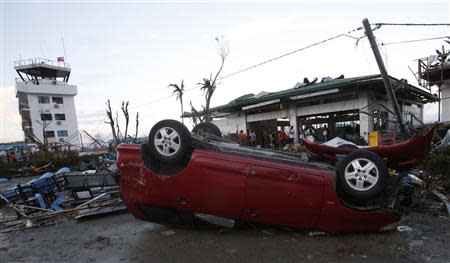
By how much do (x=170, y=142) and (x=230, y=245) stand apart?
165 cm

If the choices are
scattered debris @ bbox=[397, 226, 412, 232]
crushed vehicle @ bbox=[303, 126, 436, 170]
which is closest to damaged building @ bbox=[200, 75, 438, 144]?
crushed vehicle @ bbox=[303, 126, 436, 170]

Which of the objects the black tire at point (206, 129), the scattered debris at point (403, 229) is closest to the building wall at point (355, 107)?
the scattered debris at point (403, 229)

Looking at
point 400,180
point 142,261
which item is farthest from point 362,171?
point 142,261

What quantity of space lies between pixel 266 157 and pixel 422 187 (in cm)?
344

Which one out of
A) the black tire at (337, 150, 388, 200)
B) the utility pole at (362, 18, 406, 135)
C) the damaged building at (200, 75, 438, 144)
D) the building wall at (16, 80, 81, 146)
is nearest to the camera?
the black tire at (337, 150, 388, 200)

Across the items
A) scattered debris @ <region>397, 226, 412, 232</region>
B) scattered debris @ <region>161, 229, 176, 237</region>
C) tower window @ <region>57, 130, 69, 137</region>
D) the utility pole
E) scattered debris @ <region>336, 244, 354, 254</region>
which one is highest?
the utility pole

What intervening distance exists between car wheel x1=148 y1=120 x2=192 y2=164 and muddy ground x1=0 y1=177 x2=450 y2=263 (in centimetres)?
125

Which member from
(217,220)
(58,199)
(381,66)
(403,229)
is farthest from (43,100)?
(403,229)

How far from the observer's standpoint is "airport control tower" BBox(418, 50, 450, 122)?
50.5 feet

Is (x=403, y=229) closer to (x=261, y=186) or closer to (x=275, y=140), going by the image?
(x=261, y=186)

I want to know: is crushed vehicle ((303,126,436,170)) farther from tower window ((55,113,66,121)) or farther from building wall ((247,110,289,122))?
tower window ((55,113,66,121))

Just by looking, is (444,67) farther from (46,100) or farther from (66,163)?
(46,100)

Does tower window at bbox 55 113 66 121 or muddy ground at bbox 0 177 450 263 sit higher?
tower window at bbox 55 113 66 121

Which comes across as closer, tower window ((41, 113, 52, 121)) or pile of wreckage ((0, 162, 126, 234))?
pile of wreckage ((0, 162, 126, 234))
